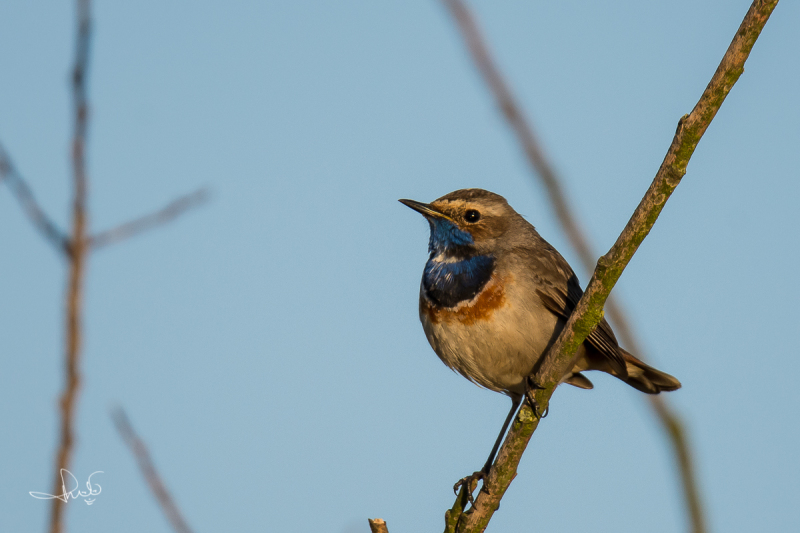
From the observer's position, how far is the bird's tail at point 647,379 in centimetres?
807

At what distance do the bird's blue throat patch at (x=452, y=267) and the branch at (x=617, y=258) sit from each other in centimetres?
181

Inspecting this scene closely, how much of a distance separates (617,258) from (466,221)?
338cm

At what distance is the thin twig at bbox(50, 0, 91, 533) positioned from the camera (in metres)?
2.15

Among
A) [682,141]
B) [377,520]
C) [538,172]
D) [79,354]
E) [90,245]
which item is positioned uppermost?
[682,141]

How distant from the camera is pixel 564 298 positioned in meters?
7.42

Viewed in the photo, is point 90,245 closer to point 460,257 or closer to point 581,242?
point 581,242

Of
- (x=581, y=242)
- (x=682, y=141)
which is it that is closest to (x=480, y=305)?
(x=682, y=141)

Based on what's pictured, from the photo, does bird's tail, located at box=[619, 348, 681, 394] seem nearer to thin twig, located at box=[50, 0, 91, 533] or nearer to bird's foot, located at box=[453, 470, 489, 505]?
bird's foot, located at box=[453, 470, 489, 505]

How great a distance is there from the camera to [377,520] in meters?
5.29

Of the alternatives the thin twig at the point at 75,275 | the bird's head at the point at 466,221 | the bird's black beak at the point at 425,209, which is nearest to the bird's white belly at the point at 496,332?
the bird's head at the point at 466,221

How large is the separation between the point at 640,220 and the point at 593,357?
3.60 meters

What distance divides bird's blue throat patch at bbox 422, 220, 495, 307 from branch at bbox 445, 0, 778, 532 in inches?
71.3

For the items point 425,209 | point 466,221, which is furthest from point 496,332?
point 425,209

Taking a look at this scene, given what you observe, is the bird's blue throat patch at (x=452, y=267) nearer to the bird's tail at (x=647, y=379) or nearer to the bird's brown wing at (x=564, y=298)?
the bird's brown wing at (x=564, y=298)
